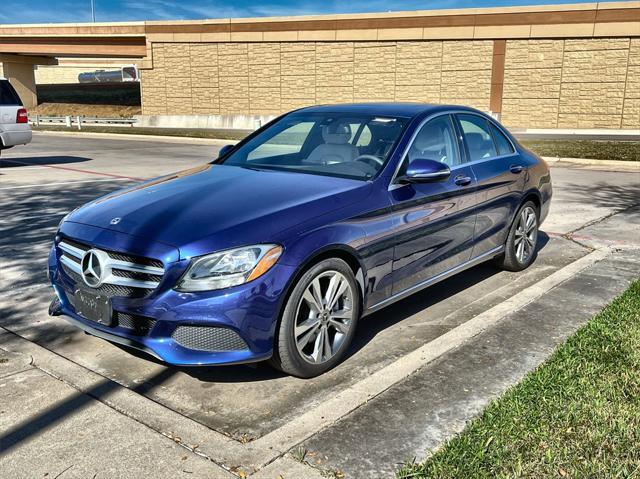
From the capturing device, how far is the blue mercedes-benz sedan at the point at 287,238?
332 cm

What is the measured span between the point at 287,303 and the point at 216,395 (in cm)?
67

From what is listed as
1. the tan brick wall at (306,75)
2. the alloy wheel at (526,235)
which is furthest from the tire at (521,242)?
the tan brick wall at (306,75)

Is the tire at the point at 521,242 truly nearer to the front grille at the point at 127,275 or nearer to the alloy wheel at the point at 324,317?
the alloy wheel at the point at 324,317

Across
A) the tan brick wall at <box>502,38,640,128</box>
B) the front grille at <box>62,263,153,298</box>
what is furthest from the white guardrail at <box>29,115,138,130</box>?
the front grille at <box>62,263,153,298</box>

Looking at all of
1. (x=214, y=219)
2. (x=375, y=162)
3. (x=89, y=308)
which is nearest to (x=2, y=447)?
(x=89, y=308)

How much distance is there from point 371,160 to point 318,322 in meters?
1.35

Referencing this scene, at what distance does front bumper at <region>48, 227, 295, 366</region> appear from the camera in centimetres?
327

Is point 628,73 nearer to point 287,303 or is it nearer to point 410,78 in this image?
point 410,78

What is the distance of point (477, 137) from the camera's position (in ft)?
17.7

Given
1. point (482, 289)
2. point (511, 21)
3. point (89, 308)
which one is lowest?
point (482, 289)

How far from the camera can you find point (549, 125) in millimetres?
34562

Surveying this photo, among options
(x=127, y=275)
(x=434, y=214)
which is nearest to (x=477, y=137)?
(x=434, y=214)

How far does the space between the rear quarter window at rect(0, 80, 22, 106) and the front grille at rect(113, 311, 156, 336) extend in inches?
481

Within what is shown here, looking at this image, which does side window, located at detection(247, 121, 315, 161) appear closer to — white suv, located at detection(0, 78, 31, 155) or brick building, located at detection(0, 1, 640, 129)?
white suv, located at detection(0, 78, 31, 155)
